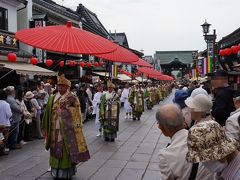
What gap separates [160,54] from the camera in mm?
78812

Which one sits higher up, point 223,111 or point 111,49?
point 111,49

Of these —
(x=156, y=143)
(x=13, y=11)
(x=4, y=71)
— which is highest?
(x=13, y=11)

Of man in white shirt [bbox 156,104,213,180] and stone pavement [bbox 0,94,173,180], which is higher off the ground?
man in white shirt [bbox 156,104,213,180]

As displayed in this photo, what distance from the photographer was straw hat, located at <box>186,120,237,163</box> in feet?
6.84

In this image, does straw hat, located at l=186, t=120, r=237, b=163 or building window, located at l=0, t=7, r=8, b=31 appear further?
building window, located at l=0, t=7, r=8, b=31

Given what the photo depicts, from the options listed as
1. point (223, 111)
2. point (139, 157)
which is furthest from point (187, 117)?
point (139, 157)

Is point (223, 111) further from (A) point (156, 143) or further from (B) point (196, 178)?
(A) point (156, 143)

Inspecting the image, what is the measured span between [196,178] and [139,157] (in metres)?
5.31

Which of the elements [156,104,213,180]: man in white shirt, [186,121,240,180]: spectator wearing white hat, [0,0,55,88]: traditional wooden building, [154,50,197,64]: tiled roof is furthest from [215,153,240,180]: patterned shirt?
[154,50,197,64]: tiled roof

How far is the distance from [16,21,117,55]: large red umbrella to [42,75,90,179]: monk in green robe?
0.87 meters

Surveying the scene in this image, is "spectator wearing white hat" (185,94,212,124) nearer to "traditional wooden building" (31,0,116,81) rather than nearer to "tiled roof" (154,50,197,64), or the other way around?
"traditional wooden building" (31,0,116,81)

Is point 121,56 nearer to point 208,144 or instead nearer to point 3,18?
point 208,144

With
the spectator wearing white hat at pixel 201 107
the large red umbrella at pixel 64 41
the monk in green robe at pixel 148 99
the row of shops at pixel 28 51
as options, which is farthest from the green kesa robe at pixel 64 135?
the monk in green robe at pixel 148 99

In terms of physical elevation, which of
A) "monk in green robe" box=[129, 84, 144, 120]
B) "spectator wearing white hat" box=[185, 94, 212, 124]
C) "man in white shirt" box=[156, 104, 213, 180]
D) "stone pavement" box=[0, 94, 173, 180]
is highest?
"spectator wearing white hat" box=[185, 94, 212, 124]
